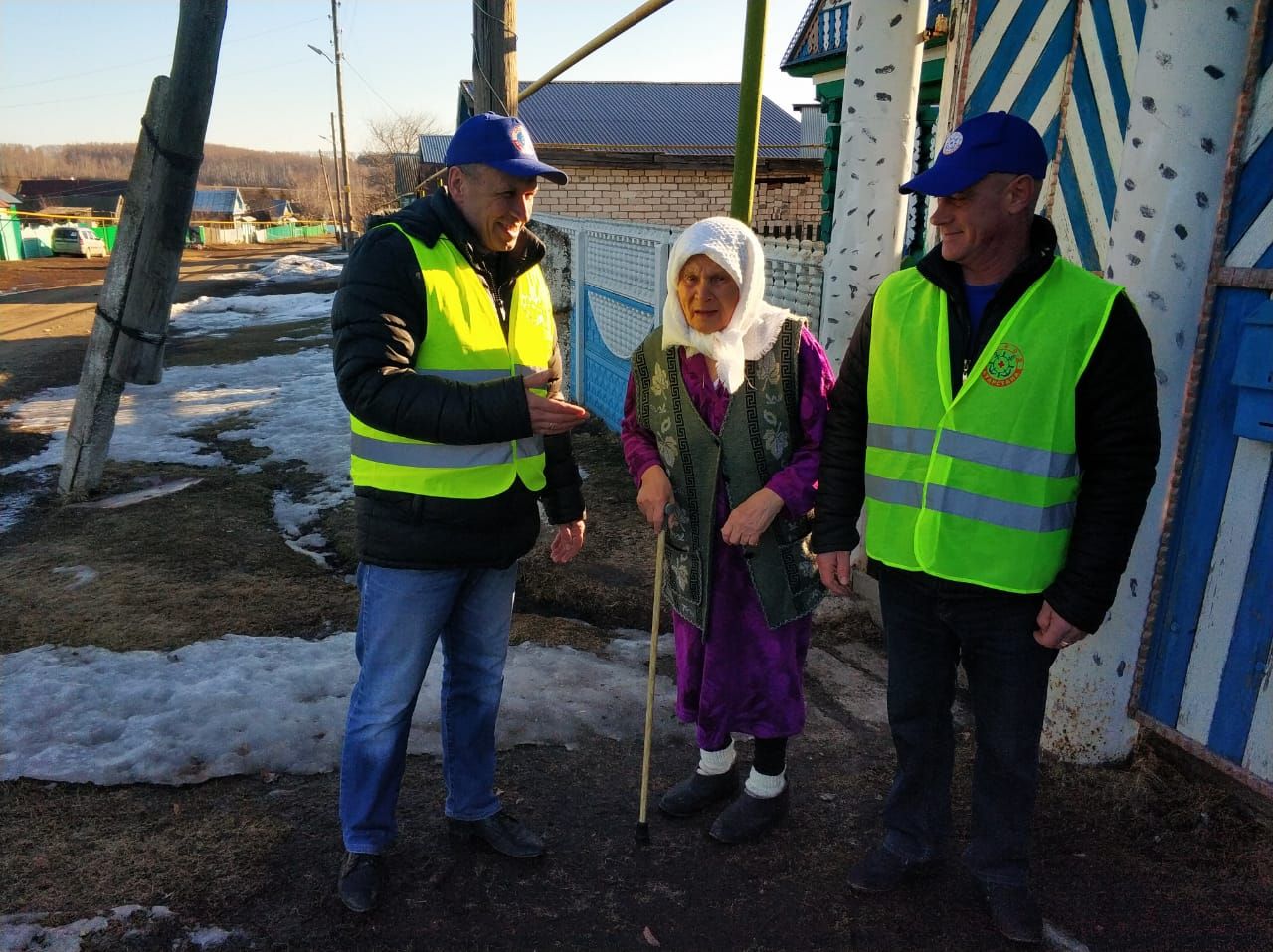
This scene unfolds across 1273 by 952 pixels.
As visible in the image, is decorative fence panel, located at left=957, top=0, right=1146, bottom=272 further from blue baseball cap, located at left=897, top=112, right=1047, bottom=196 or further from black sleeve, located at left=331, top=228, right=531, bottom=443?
black sleeve, located at left=331, top=228, right=531, bottom=443

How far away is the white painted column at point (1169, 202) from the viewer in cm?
267

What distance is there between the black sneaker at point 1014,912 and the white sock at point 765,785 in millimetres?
669

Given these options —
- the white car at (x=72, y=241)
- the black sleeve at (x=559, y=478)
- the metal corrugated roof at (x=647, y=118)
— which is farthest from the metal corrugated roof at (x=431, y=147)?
the white car at (x=72, y=241)

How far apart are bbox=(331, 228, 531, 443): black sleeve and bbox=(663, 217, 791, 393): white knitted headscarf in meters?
0.56

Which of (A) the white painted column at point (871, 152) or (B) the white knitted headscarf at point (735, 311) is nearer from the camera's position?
(B) the white knitted headscarf at point (735, 311)

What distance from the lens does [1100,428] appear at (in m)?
2.10

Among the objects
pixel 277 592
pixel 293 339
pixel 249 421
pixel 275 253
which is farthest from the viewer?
pixel 275 253

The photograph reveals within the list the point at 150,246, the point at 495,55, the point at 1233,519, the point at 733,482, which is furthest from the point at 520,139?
the point at 150,246

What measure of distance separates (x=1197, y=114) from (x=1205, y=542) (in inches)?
50.7

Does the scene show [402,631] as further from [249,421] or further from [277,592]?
[249,421]

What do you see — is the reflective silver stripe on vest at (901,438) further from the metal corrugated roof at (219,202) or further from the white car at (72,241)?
the metal corrugated roof at (219,202)

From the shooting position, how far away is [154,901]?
2506 mm

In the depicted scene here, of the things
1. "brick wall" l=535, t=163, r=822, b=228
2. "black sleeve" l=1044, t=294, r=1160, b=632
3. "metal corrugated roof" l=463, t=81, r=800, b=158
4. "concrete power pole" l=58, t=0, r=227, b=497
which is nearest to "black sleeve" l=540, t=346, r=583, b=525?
"black sleeve" l=1044, t=294, r=1160, b=632

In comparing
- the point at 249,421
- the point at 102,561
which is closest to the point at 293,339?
the point at 249,421
